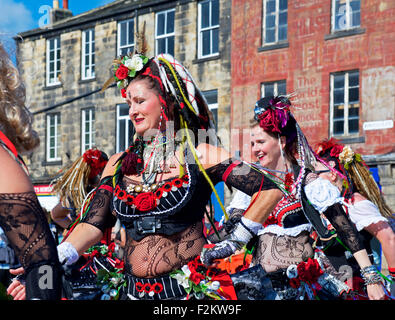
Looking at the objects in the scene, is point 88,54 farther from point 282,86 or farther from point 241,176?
point 241,176

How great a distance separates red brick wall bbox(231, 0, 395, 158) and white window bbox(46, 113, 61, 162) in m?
7.99

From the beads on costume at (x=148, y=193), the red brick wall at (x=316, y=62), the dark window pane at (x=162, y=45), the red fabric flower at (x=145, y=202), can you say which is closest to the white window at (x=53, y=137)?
the dark window pane at (x=162, y=45)

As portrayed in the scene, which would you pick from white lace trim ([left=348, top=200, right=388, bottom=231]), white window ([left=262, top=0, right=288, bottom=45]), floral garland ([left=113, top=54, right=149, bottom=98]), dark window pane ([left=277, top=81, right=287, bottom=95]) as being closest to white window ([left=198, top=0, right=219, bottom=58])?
white window ([left=262, top=0, right=288, bottom=45])

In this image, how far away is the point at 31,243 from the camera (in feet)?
8.09

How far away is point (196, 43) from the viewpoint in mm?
20766

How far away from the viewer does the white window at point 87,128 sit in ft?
77.6

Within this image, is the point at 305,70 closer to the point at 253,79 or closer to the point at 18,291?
the point at 253,79

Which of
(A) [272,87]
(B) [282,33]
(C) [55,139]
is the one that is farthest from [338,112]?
(C) [55,139]

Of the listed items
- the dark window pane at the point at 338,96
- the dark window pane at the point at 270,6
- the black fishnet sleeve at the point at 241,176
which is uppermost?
the dark window pane at the point at 270,6

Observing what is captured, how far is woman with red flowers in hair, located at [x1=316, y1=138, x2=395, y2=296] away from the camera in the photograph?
620 cm

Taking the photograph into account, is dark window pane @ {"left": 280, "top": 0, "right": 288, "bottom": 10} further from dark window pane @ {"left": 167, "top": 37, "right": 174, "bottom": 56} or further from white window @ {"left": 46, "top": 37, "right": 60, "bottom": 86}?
white window @ {"left": 46, "top": 37, "right": 60, "bottom": 86}

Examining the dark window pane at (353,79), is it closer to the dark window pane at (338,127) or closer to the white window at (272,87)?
the dark window pane at (338,127)

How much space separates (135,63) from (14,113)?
67.1 inches

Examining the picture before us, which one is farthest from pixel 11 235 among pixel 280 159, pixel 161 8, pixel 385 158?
pixel 161 8
